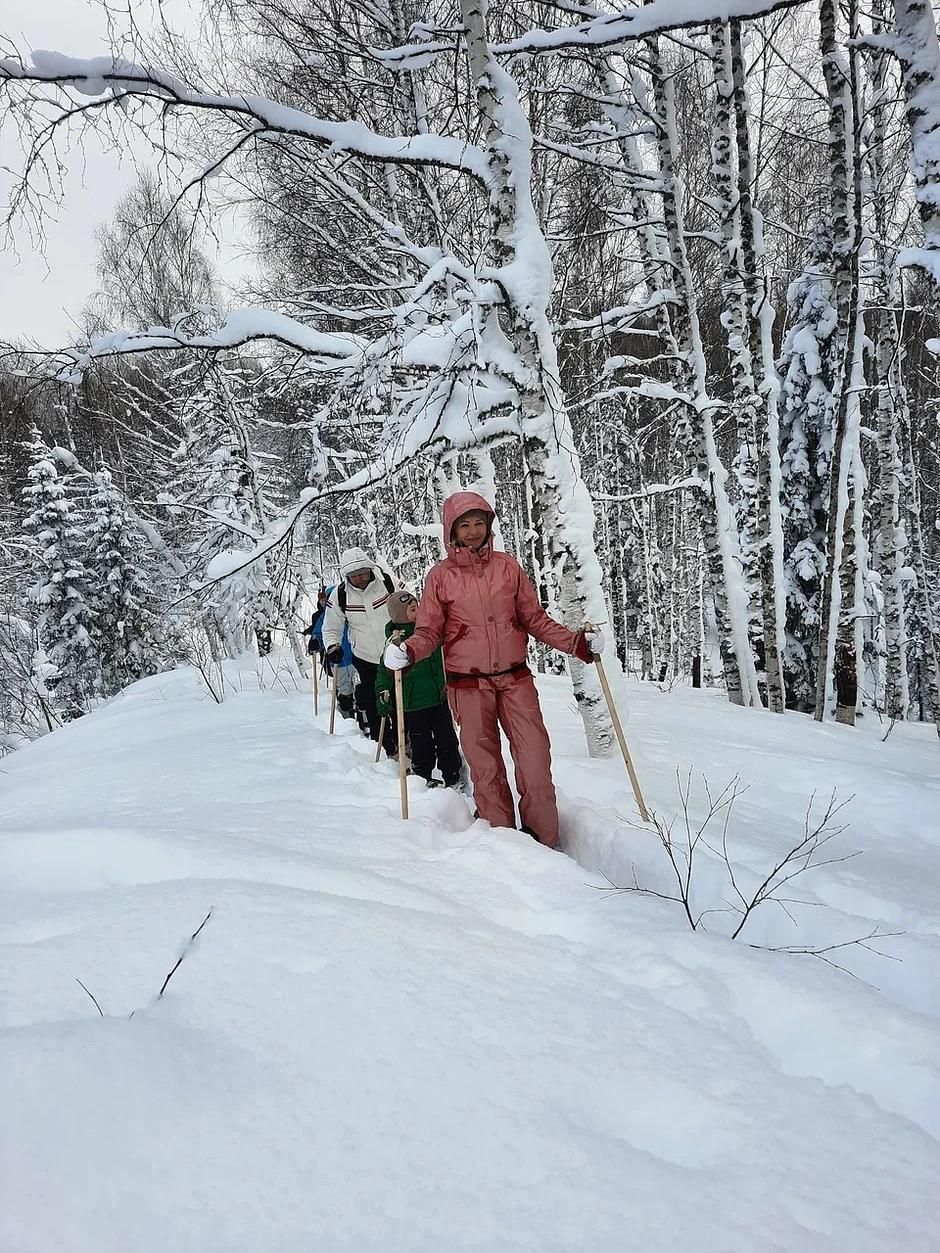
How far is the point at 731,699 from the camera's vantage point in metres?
8.80

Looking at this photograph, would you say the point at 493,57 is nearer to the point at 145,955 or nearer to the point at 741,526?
the point at 145,955

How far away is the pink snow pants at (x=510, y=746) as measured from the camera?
11.4 feet

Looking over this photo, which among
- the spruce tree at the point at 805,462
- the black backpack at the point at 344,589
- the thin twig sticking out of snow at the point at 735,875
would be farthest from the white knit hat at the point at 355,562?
the spruce tree at the point at 805,462

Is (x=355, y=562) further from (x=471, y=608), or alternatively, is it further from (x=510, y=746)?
(x=510, y=746)

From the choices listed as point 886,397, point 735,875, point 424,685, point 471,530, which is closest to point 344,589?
point 424,685

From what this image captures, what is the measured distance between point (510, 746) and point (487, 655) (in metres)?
0.52

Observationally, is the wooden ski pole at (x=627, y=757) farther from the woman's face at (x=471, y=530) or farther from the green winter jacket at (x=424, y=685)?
the green winter jacket at (x=424, y=685)

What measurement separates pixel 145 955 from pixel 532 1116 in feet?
3.48

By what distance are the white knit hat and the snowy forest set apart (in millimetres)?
488

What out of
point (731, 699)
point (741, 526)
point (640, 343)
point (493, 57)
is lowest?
point (731, 699)

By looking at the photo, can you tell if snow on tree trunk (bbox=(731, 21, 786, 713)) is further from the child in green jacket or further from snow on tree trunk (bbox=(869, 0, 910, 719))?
the child in green jacket

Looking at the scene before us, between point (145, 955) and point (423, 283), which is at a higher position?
point (423, 283)

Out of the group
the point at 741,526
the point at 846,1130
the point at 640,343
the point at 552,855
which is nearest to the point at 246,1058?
the point at 846,1130

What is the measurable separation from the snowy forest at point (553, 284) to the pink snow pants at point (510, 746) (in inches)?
48.2
